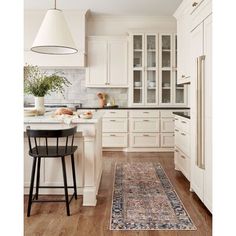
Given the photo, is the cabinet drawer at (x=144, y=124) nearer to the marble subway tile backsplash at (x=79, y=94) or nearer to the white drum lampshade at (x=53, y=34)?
the marble subway tile backsplash at (x=79, y=94)

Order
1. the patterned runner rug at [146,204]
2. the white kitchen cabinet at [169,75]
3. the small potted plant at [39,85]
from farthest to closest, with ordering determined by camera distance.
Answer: the white kitchen cabinet at [169,75]
the small potted plant at [39,85]
the patterned runner rug at [146,204]

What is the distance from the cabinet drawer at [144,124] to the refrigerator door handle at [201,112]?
10.1 ft

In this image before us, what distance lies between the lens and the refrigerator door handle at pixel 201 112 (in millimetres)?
2922

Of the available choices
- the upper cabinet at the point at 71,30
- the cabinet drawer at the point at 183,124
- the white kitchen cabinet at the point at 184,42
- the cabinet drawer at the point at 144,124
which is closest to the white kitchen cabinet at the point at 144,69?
the cabinet drawer at the point at 144,124

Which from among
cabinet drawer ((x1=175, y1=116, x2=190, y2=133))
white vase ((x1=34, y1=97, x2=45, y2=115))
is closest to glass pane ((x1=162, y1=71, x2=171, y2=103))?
cabinet drawer ((x1=175, y1=116, x2=190, y2=133))

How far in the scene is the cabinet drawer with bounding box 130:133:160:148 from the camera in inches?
242

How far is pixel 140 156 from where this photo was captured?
226 inches

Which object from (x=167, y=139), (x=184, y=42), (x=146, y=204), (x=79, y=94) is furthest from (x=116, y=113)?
(x=146, y=204)

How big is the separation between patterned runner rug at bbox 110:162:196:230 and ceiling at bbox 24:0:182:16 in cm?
315

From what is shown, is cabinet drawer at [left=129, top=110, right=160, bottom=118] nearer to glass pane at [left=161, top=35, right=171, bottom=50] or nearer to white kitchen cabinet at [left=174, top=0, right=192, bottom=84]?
glass pane at [left=161, top=35, right=171, bottom=50]

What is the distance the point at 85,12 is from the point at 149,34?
139cm

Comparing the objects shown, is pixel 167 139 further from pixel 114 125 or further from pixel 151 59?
pixel 151 59
